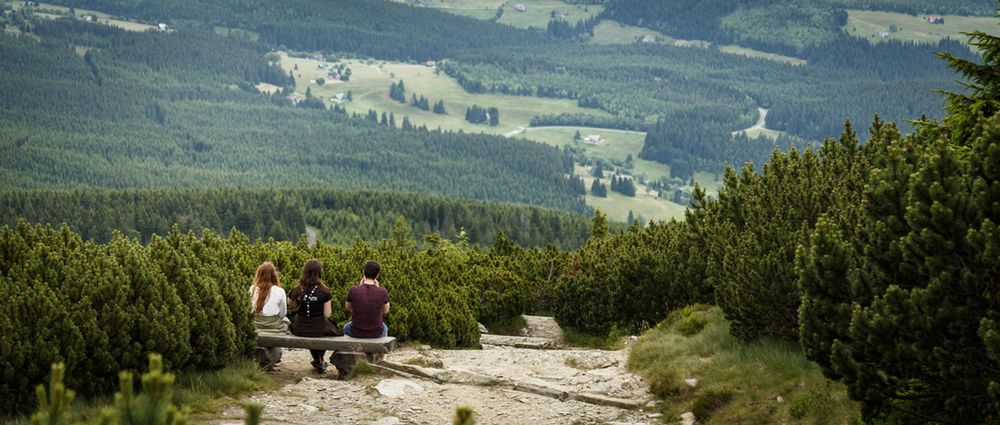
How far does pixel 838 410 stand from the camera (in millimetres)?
14109

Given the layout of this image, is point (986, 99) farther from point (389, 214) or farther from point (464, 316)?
point (389, 214)

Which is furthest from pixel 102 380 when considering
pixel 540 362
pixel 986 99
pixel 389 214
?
pixel 389 214

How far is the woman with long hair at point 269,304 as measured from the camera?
1912 cm

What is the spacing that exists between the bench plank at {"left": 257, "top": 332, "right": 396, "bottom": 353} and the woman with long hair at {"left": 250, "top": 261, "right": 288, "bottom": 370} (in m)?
0.23

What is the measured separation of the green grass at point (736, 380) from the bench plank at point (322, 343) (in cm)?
448

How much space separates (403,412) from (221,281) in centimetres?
375

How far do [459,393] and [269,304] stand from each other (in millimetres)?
3737

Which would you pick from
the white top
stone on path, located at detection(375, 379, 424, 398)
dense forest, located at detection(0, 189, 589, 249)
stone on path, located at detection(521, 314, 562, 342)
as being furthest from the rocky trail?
dense forest, located at detection(0, 189, 589, 249)

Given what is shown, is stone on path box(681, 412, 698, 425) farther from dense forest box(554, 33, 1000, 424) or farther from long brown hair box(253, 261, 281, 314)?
long brown hair box(253, 261, 281, 314)

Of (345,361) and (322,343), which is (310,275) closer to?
(322,343)

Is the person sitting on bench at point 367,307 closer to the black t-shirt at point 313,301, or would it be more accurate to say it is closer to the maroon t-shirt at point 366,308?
the maroon t-shirt at point 366,308

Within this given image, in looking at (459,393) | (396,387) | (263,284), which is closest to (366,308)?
(263,284)

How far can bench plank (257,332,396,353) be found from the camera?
18.6m

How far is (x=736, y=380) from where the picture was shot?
1662cm
